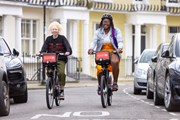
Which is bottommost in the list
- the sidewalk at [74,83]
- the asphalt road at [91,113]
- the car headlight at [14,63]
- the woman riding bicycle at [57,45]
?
the sidewalk at [74,83]

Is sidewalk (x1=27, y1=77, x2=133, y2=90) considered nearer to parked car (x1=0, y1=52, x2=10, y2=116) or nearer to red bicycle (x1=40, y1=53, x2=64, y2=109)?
red bicycle (x1=40, y1=53, x2=64, y2=109)

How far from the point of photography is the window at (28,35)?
3588 cm

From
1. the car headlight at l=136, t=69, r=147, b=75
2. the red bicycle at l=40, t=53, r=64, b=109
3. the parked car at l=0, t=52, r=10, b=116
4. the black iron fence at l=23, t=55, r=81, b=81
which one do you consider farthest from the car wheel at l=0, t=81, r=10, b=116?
the black iron fence at l=23, t=55, r=81, b=81

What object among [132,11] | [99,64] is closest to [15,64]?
[99,64]

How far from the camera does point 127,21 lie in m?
41.5

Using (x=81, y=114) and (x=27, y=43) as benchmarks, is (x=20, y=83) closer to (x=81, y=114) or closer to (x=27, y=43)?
(x=81, y=114)

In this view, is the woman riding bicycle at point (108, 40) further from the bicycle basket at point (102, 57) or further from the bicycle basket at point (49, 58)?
the bicycle basket at point (49, 58)

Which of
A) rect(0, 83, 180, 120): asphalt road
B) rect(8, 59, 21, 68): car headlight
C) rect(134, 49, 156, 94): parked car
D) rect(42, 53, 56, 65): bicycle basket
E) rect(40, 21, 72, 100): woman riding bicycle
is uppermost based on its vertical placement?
rect(40, 21, 72, 100): woman riding bicycle

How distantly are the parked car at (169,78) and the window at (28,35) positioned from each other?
20624mm

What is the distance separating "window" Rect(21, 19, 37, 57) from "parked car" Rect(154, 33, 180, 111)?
67.7ft

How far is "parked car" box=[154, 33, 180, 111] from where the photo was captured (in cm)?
1334

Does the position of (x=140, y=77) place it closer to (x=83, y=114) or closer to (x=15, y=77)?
(x=15, y=77)

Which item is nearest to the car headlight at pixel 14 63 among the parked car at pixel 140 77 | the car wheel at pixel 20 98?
the car wheel at pixel 20 98

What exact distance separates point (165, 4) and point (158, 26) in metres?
1.52
